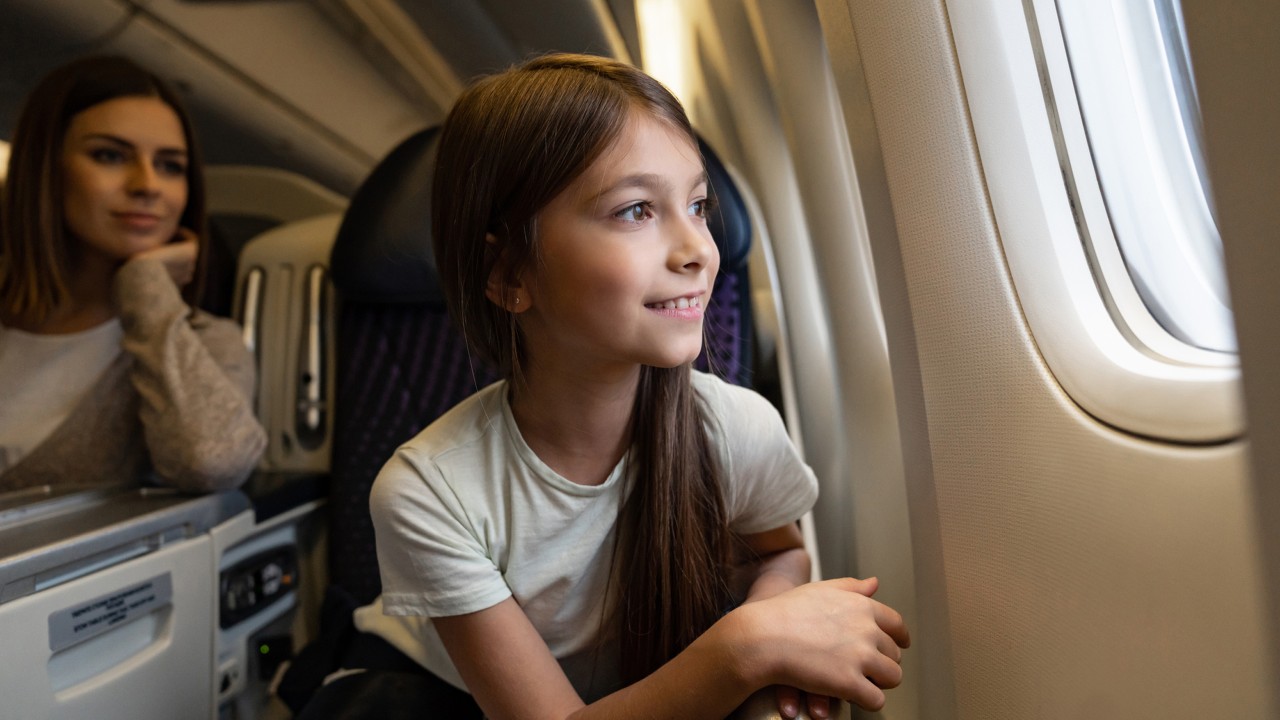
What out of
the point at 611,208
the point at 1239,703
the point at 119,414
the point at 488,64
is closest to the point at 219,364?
the point at 119,414

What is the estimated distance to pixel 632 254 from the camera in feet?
2.57

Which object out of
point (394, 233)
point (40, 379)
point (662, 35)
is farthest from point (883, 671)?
point (40, 379)

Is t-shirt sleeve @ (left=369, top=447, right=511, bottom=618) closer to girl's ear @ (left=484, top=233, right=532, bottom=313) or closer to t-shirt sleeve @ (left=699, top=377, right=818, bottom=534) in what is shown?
girl's ear @ (left=484, top=233, right=532, bottom=313)

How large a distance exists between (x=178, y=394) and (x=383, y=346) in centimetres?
36

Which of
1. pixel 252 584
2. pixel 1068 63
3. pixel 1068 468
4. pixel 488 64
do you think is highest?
pixel 488 64

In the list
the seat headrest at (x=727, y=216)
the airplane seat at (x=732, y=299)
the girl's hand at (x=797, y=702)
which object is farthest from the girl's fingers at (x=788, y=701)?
the seat headrest at (x=727, y=216)

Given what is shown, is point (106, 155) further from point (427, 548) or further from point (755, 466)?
point (755, 466)

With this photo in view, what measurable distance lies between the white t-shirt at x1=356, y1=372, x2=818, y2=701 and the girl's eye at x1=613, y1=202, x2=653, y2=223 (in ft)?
0.96

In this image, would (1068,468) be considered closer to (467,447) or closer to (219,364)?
(467,447)

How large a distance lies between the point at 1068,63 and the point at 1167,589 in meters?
0.52

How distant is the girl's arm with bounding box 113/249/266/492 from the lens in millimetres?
1260

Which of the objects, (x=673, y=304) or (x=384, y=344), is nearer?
(x=673, y=304)

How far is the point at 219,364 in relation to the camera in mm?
1462

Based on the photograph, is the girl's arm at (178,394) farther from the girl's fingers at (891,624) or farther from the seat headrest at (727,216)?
the girl's fingers at (891,624)
